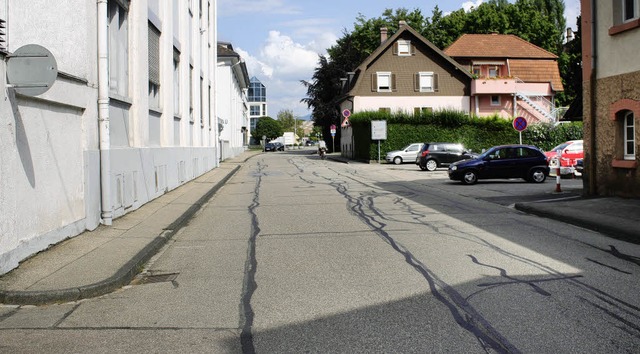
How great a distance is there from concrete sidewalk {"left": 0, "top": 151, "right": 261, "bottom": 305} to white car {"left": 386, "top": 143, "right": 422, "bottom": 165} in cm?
2776

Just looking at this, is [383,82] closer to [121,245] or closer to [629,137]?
[629,137]

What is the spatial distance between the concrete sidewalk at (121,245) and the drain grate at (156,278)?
12cm

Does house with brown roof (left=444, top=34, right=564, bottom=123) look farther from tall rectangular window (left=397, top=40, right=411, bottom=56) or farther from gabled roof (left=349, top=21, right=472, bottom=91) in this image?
tall rectangular window (left=397, top=40, right=411, bottom=56)

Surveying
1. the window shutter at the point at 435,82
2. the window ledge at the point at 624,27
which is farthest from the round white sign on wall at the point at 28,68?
the window shutter at the point at 435,82

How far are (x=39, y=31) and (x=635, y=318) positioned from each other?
302 inches

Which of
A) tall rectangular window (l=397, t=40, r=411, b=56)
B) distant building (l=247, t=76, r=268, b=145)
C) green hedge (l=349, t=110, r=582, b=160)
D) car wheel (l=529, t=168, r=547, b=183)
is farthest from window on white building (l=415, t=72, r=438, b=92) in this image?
distant building (l=247, t=76, r=268, b=145)

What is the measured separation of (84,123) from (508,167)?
53.2 ft

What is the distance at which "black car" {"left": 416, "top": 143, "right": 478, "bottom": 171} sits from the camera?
31.8 m

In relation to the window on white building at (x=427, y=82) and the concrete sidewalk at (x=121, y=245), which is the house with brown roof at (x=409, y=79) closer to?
the window on white building at (x=427, y=82)

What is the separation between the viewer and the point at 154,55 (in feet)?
53.8

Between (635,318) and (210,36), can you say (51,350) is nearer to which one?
(635,318)

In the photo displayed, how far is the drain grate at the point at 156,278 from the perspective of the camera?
7.03 m

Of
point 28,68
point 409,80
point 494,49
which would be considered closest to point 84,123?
point 28,68

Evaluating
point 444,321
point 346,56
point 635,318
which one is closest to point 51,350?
point 444,321
